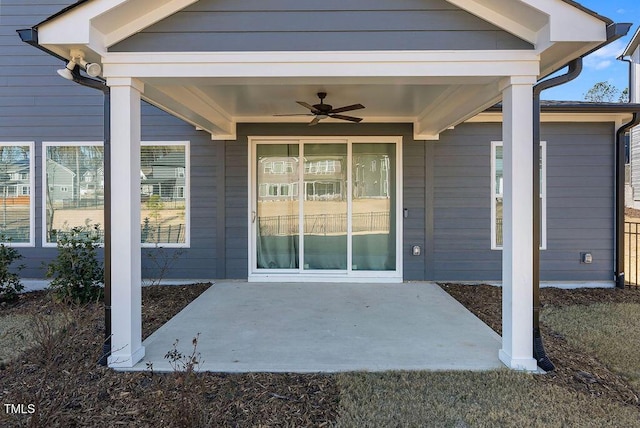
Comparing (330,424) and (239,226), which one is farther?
(239,226)

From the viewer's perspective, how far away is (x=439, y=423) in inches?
95.2

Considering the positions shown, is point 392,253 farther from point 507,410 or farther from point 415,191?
point 507,410

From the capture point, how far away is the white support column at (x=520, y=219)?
3129 millimetres

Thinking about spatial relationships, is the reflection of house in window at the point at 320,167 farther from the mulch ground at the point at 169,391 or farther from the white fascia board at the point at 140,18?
the mulch ground at the point at 169,391

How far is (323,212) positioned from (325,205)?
121 mm

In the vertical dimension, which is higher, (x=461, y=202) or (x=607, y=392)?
(x=461, y=202)

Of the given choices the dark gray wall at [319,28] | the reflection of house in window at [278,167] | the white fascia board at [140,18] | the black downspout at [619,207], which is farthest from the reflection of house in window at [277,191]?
the black downspout at [619,207]

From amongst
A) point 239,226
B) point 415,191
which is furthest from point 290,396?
point 415,191

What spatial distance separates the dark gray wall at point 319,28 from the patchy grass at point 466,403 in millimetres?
2644

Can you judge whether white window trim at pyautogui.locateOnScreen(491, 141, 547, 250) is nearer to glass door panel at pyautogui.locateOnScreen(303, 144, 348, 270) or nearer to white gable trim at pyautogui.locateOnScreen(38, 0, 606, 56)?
glass door panel at pyautogui.locateOnScreen(303, 144, 348, 270)

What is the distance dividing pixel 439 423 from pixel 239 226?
14.8 ft

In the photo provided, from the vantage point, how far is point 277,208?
6.41 meters

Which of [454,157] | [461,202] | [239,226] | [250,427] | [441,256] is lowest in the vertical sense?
[250,427]

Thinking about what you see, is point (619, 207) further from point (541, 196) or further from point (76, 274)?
point (76, 274)
